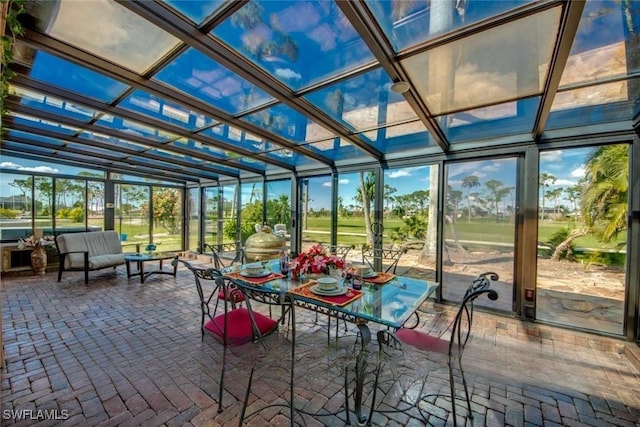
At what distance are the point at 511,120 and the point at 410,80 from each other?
68.5 inches

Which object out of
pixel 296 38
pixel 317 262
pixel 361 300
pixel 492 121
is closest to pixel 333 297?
pixel 361 300

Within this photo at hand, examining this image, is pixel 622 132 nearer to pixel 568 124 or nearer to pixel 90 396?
pixel 568 124

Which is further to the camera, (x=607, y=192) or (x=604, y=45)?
(x=607, y=192)

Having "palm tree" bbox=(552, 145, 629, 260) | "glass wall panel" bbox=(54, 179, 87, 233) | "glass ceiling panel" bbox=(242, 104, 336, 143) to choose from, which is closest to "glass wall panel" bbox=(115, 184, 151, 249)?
"glass wall panel" bbox=(54, 179, 87, 233)

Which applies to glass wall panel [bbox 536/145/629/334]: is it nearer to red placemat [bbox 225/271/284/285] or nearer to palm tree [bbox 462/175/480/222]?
palm tree [bbox 462/175/480/222]

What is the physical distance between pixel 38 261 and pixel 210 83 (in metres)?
6.36

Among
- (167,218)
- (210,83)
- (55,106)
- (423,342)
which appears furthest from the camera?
(167,218)

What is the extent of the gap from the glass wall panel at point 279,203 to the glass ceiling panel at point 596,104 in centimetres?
480

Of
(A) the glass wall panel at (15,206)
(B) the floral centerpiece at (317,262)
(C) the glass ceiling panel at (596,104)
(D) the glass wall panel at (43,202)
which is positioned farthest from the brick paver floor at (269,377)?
(D) the glass wall panel at (43,202)

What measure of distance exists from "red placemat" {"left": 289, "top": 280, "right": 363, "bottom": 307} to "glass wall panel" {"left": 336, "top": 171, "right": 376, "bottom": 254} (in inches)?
111

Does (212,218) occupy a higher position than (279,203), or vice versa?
(279,203)

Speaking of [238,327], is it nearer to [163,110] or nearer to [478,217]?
[163,110]

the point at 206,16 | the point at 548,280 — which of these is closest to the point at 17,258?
the point at 206,16

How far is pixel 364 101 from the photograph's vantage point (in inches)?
104
